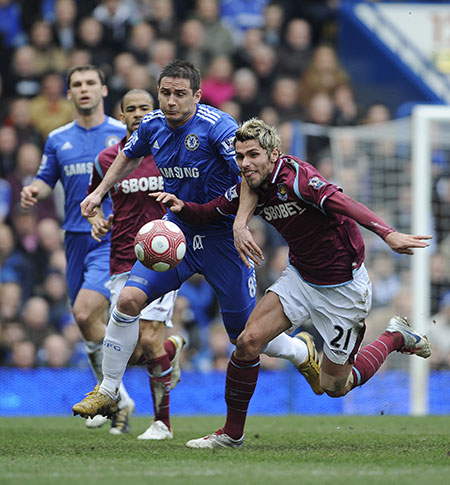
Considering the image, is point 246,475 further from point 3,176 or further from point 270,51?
point 270,51

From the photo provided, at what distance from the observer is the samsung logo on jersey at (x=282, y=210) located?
22.1 ft

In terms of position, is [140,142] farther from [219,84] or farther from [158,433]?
[219,84]

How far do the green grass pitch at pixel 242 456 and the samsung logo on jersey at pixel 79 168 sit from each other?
246cm

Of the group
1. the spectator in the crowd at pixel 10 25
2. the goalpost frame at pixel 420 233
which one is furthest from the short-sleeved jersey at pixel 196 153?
the spectator in the crowd at pixel 10 25

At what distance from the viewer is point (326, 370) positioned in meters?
7.39

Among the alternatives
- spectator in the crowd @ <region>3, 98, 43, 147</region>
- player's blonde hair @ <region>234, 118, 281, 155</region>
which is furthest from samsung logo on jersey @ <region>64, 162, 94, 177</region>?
spectator in the crowd @ <region>3, 98, 43, 147</region>

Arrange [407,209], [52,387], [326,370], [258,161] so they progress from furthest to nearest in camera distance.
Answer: [407,209]
[52,387]
[326,370]
[258,161]

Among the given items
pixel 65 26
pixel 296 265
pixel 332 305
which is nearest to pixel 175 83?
pixel 296 265

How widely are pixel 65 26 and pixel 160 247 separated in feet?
33.1

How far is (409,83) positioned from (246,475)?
1361cm

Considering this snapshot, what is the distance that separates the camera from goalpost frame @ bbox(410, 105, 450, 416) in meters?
12.5

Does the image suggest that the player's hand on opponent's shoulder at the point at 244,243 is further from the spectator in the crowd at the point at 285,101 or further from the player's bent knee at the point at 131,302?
the spectator in the crowd at the point at 285,101

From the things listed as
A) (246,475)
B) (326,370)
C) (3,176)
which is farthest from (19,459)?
(3,176)

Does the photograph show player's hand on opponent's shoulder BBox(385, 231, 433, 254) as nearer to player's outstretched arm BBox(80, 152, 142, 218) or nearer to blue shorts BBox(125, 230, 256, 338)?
blue shorts BBox(125, 230, 256, 338)
